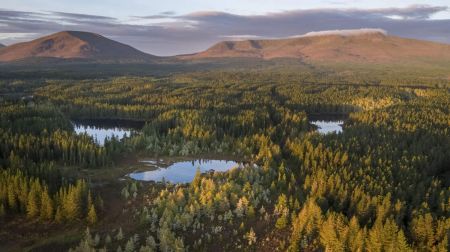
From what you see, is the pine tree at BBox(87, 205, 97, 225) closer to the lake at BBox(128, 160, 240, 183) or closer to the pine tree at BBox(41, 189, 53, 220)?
the pine tree at BBox(41, 189, 53, 220)

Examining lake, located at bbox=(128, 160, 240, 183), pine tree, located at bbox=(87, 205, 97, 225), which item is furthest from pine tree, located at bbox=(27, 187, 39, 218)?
lake, located at bbox=(128, 160, 240, 183)

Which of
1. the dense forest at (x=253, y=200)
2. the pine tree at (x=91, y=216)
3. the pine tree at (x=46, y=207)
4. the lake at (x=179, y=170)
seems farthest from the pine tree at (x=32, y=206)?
the lake at (x=179, y=170)

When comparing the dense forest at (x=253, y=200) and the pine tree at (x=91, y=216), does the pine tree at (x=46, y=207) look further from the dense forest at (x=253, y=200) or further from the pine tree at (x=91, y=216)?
the pine tree at (x=91, y=216)

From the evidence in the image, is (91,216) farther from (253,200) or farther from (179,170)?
(179,170)

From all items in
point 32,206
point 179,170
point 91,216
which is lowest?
point 179,170

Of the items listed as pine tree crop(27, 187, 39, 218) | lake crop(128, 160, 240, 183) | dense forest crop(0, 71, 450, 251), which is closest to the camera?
dense forest crop(0, 71, 450, 251)

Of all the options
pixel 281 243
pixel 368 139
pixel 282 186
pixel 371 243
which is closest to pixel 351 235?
pixel 371 243

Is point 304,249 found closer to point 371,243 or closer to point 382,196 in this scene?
point 371,243

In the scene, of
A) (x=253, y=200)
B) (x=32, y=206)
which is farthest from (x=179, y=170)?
(x=32, y=206)
